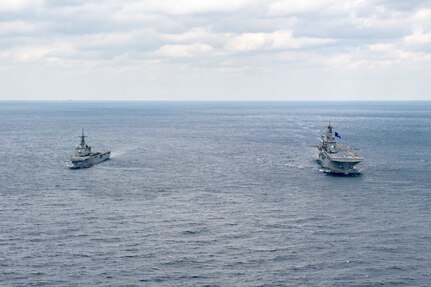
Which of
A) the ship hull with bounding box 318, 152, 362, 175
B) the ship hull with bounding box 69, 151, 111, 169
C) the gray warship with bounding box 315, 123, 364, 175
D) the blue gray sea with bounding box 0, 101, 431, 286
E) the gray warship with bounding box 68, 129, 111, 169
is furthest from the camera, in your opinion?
the gray warship with bounding box 68, 129, 111, 169

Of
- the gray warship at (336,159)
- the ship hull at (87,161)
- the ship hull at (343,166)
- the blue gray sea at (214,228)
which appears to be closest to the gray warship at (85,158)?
the ship hull at (87,161)

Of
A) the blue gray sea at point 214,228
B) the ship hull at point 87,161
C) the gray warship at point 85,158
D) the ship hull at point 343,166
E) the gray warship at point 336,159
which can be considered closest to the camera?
the blue gray sea at point 214,228

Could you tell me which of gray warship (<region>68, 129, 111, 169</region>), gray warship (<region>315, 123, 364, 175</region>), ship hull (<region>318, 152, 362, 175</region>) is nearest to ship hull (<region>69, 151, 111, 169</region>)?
gray warship (<region>68, 129, 111, 169</region>)

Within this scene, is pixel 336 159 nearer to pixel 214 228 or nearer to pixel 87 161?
pixel 214 228

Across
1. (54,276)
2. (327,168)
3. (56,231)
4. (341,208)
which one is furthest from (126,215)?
(327,168)

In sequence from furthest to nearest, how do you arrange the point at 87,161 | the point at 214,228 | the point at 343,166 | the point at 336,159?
the point at 87,161 → the point at 336,159 → the point at 343,166 → the point at 214,228

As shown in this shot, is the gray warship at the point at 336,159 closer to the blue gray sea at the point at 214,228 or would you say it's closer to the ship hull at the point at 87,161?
the blue gray sea at the point at 214,228

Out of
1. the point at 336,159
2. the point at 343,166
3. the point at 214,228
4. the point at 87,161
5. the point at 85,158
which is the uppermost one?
the point at 336,159

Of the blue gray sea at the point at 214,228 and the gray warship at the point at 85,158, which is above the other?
the gray warship at the point at 85,158

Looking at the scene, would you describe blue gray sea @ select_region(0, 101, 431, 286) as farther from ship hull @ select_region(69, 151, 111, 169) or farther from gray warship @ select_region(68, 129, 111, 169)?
gray warship @ select_region(68, 129, 111, 169)

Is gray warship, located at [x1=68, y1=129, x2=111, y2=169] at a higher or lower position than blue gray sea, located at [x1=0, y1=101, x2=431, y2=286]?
higher

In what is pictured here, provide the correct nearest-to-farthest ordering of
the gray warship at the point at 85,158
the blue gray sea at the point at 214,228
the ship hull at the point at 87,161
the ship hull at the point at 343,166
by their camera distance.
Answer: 1. the blue gray sea at the point at 214,228
2. the ship hull at the point at 343,166
3. the ship hull at the point at 87,161
4. the gray warship at the point at 85,158

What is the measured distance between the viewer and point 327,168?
173m

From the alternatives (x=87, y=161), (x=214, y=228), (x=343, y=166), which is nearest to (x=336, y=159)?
(x=343, y=166)
